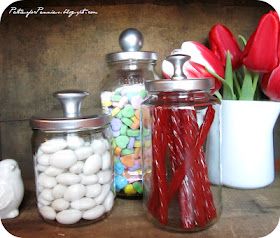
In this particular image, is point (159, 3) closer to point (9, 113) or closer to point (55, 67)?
point (55, 67)

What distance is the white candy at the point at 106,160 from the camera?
406mm

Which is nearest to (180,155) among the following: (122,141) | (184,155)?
(184,155)

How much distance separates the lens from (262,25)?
0.44 m

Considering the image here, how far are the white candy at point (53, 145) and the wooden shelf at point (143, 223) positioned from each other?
0.29ft

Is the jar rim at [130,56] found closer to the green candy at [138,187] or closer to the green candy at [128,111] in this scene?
the green candy at [128,111]

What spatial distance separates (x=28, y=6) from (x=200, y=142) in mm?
341

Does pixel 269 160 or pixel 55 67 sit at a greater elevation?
pixel 55 67

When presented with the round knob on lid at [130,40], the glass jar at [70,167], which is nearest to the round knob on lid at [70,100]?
the glass jar at [70,167]

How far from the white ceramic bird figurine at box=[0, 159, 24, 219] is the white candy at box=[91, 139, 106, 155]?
0.11 metres

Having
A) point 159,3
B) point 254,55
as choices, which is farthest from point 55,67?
point 254,55

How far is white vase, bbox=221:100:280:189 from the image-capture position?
0.48 m

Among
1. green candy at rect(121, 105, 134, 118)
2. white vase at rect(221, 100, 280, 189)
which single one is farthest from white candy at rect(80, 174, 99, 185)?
white vase at rect(221, 100, 280, 189)

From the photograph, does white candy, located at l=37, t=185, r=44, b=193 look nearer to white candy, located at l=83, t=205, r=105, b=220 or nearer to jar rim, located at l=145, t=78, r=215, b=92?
white candy, located at l=83, t=205, r=105, b=220

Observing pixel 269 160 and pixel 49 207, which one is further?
pixel 269 160
